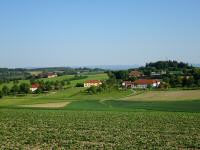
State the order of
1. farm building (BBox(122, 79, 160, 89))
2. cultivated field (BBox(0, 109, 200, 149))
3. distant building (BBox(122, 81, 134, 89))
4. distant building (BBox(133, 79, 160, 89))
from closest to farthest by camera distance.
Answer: cultivated field (BBox(0, 109, 200, 149))
distant building (BBox(133, 79, 160, 89))
farm building (BBox(122, 79, 160, 89))
distant building (BBox(122, 81, 134, 89))

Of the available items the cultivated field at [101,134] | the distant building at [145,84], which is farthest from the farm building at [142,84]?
the cultivated field at [101,134]

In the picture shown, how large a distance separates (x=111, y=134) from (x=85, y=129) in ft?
15.7

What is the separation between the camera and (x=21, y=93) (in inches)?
4914

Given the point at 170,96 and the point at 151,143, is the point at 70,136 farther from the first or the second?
the point at 170,96

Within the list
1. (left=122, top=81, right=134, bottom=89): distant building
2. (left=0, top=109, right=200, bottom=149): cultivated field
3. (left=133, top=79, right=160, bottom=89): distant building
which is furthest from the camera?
(left=122, top=81, right=134, bottom=89): distant building

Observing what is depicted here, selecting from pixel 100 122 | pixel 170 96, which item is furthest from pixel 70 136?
pixel 170 96

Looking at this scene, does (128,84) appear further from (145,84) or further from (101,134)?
(101,134)

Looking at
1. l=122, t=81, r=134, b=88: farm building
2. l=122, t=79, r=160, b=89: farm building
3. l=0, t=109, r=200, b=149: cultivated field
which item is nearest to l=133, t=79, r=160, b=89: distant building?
l=122, t=79, r=160, b=89: farm building

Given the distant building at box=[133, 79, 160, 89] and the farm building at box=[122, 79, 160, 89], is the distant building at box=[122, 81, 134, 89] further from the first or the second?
the distant building at box=[133, 79, 160, 89]

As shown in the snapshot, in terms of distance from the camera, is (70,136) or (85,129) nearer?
(70,136)

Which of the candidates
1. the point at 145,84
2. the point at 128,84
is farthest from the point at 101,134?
the point at 128,84

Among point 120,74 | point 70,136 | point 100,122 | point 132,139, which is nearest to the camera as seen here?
point 132,139

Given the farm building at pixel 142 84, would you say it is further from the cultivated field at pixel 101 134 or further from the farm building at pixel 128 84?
the cultivated field at pixel 101 134

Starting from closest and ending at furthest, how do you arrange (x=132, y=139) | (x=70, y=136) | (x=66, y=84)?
1. (x=132, y=139)
2. (x=70, y=136)
3. (x=66, y=84)
